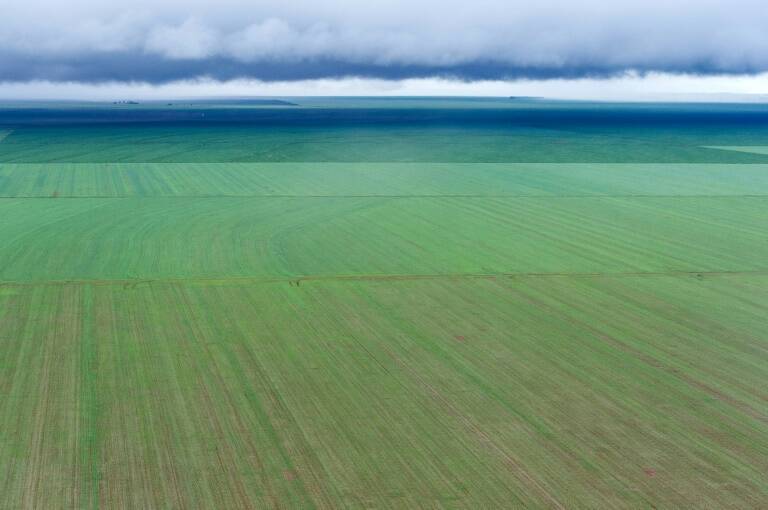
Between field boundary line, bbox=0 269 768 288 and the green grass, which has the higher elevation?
field boundary line, bbox=0 269 768 288

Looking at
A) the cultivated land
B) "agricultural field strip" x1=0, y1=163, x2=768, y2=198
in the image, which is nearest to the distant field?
"agricultural field strip" x1=0, y1=163, x2=768, y2=198

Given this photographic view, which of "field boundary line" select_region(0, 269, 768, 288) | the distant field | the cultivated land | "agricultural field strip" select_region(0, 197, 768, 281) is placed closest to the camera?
the cultivated land

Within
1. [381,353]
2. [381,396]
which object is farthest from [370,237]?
[381,396]

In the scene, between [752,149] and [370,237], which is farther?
[752,149]

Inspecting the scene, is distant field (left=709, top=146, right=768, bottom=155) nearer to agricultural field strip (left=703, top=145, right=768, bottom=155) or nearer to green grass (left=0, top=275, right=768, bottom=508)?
agricultural field strip (left=703, top=145, right=768, bottom=155)

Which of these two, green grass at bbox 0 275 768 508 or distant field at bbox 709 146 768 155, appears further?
distant field at bbox 709 146 768 155

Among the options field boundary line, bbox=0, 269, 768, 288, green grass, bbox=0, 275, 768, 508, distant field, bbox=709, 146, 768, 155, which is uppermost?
distant field, bbox=709, 146, 768, 155

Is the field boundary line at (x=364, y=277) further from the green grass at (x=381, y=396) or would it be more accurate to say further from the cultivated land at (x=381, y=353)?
the green grass at (x=381, y=396)

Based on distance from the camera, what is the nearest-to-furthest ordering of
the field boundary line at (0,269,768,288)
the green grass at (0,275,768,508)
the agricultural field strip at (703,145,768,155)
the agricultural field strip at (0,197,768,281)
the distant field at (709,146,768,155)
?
the green grass at (0,275,768,508)
the field boundary line at (0,269,768,288)
the agricultural field strip at (0,197,768,281)
the distant field at (709,146,768,155)
the agricultural field strip at (703,145,768,155)

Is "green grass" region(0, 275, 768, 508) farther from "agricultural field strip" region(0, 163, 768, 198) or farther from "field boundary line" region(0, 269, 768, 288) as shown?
"agricultural field strip" region(0, 163, 768, 198)

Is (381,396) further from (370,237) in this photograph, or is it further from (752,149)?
(752,149)
